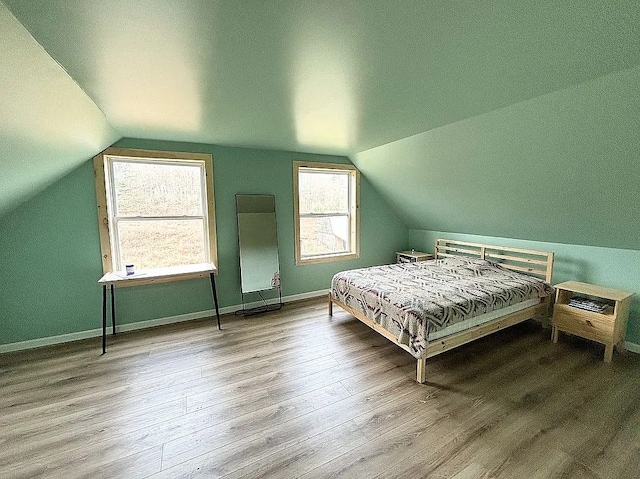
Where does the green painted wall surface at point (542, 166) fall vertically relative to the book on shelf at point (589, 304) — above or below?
above

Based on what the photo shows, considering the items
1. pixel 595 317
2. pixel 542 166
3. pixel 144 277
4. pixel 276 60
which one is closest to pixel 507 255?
pixel 595 317

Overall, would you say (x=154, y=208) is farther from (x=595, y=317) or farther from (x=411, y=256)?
(x=595, y=317)

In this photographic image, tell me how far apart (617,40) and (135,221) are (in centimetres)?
403

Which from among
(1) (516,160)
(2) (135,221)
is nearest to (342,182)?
(1) (516,160)

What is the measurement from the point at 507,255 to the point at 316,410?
3.23m

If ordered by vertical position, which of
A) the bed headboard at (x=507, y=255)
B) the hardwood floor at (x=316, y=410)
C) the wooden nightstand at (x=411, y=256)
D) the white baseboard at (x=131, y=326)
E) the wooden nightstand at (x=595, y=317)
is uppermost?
the bed headboard at (x=507, y=255)

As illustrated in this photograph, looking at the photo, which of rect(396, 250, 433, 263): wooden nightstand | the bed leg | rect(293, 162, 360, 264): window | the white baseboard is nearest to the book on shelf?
the bed leg

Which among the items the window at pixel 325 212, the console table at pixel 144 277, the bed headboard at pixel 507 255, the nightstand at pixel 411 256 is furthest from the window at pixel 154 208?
the bed headboard at pixel 507 255

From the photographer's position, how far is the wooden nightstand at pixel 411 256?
179 inches

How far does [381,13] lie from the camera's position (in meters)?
1.11

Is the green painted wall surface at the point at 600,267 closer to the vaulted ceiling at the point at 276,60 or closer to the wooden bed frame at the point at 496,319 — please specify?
the wooden bed frame at the point at 496,319

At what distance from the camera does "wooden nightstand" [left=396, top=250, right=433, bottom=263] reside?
14.9ft

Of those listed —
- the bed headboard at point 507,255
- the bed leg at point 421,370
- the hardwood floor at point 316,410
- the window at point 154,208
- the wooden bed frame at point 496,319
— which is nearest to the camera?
the hardwood floor at point 316,410

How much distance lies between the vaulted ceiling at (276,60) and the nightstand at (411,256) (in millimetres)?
2729
